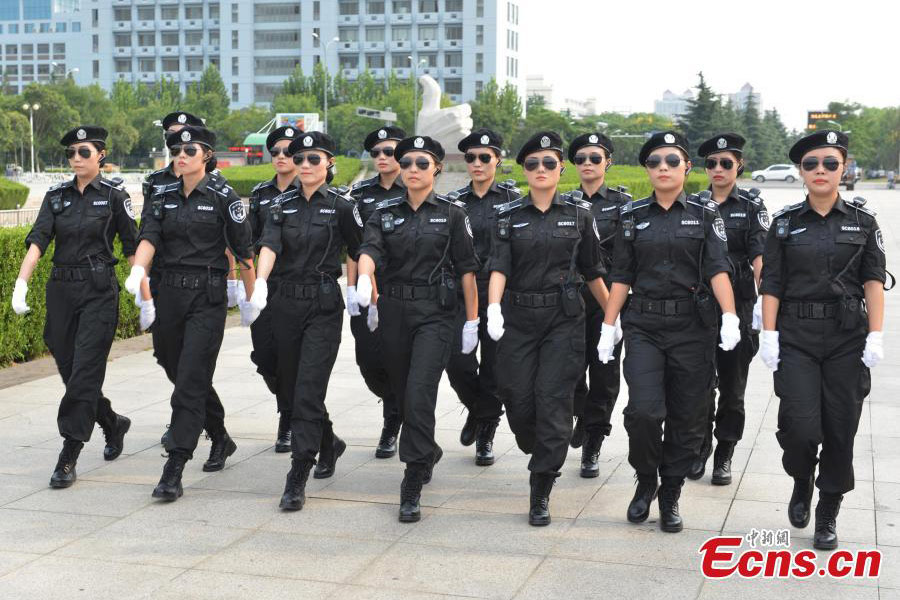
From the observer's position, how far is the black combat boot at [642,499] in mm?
6285

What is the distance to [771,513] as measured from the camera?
649 centimetres

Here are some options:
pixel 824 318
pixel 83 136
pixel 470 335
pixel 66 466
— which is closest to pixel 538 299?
pixel 470 335

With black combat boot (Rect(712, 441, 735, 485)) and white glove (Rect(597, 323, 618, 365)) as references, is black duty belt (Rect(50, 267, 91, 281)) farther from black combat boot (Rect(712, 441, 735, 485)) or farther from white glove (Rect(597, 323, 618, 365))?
black combat boot (Rect(712, 441, 735, 485))

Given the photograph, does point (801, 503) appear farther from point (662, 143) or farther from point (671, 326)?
point (662, 143)

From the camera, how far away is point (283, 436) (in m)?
8.08

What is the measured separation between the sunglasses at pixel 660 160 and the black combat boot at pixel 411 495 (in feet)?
7.17

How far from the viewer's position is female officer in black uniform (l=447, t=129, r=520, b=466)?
771cm

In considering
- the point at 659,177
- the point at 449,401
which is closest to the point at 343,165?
the point at 449,401

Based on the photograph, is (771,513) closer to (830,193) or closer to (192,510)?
(830,193)

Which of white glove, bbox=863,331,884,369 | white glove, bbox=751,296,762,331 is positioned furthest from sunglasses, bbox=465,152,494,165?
white glove, bbox=863,331,884,369

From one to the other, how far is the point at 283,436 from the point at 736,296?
11.0 ft

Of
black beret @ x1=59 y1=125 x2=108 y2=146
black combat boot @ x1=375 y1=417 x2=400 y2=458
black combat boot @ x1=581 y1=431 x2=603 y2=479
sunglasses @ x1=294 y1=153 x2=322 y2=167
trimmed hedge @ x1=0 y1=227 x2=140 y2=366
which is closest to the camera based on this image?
sunglasses @ x1=294 y1=153 x2=322 y2=167

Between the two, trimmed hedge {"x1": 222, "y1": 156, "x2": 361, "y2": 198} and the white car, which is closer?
trimmed hedge {"x1": 222, "y1": 156, "x2": 361, "y2": 198}

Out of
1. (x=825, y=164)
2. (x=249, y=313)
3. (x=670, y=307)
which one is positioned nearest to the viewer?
(x=825, y=164)
